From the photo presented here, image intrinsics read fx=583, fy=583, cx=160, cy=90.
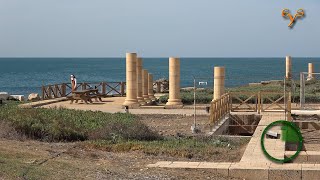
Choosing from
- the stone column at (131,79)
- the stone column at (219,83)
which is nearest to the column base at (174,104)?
the stone column at (131,79)

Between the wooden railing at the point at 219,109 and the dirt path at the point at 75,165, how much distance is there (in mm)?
6191

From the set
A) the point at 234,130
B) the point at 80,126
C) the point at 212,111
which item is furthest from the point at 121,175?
the point at 234,130

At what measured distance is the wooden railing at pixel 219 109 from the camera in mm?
19103

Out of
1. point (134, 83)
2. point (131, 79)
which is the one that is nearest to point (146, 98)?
point (134, 83)

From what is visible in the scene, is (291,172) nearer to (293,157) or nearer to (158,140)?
(293,157)

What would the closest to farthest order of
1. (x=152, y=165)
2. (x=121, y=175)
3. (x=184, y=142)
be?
1. (x=121, y=175)
2. (x=152, y=165)
3. (x=184, y=142)

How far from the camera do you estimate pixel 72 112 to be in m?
19.7

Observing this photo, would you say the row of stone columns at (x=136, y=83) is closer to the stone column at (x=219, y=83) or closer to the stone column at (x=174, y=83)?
the stone column at (x=174, y=83)

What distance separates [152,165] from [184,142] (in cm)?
353

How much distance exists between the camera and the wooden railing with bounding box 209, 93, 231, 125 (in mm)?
19103

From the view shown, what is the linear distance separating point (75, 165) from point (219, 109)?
10.4 m

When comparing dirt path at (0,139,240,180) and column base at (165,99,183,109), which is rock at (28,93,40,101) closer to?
column base at (165,99,183,109)

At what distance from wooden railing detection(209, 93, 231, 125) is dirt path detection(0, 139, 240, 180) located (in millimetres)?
6191

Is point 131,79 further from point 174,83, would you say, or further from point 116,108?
point 174,83
